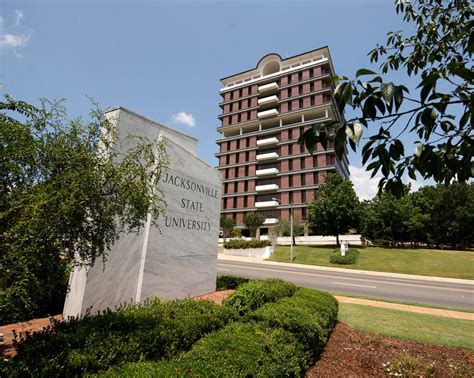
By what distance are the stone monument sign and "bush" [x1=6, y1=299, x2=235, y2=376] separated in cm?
168

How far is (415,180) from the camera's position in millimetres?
2404

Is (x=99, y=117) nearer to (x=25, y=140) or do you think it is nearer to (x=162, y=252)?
(x=25, y=140)

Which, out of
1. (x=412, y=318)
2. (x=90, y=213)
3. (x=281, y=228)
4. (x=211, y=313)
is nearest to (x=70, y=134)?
(x=90, y=213)

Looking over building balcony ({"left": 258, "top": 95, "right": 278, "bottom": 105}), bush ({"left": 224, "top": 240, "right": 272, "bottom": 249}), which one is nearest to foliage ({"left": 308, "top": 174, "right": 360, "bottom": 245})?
bush ({"left": 224, "top": 240, "right": 272, "bottom": 249})

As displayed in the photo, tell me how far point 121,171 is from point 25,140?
1249 mm

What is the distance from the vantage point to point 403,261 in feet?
101

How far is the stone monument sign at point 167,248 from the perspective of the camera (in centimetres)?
682

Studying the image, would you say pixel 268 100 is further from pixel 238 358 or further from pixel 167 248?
pixel 238 358

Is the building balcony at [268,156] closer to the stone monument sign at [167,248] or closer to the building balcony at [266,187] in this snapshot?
the building balcony at [266,187]

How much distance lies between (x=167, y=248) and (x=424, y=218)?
45.7 meters

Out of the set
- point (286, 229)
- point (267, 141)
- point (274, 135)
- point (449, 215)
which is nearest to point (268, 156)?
point (267, 141)

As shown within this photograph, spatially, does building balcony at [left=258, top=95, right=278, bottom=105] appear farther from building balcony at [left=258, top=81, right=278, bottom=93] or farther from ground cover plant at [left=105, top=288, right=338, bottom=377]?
ground cover plant at [left=105, top=288, right=338, bottom=377]

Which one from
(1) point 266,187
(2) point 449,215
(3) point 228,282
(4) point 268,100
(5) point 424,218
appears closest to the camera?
(3) point 228,282

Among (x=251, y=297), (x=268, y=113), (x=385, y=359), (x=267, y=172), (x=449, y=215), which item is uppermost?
(x=268, y=113)
